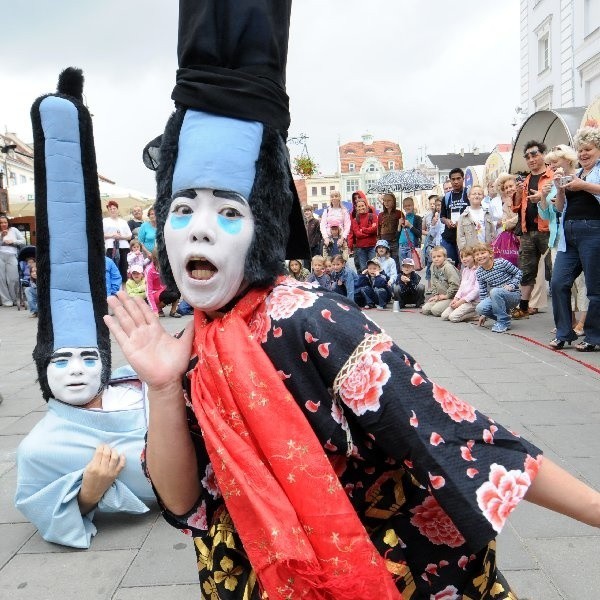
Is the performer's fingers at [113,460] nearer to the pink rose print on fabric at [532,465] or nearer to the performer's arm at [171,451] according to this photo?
the performer's arm at [171,451]

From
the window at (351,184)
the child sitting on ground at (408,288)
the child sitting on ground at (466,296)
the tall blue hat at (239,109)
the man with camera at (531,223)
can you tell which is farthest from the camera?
the window at (351,184)

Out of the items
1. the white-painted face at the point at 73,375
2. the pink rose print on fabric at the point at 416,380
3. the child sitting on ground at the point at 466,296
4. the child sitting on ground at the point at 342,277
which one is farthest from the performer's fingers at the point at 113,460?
the child sitting on ground at the point at 342,277

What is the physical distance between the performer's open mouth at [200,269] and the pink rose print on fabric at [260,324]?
137mm

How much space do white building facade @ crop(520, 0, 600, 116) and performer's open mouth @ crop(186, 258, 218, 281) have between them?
678 inches

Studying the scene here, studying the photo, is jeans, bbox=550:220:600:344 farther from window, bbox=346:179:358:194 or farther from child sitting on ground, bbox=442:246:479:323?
window, bbox=346:179:358:194

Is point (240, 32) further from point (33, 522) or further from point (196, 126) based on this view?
point (33, 522)

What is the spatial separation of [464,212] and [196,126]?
7.91 m

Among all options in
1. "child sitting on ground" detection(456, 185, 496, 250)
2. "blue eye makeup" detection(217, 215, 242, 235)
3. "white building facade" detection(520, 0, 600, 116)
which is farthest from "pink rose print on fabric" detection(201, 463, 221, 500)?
"white building facade" detection(520, 0, 600, 116)

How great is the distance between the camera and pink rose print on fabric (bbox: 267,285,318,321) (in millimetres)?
1334

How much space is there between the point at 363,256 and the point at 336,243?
1.69 ft

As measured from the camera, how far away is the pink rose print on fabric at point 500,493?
119 cm

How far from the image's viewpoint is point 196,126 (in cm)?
144

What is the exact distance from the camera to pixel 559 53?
780 inches

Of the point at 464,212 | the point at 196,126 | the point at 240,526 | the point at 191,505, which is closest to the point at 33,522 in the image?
the point at 191,505
